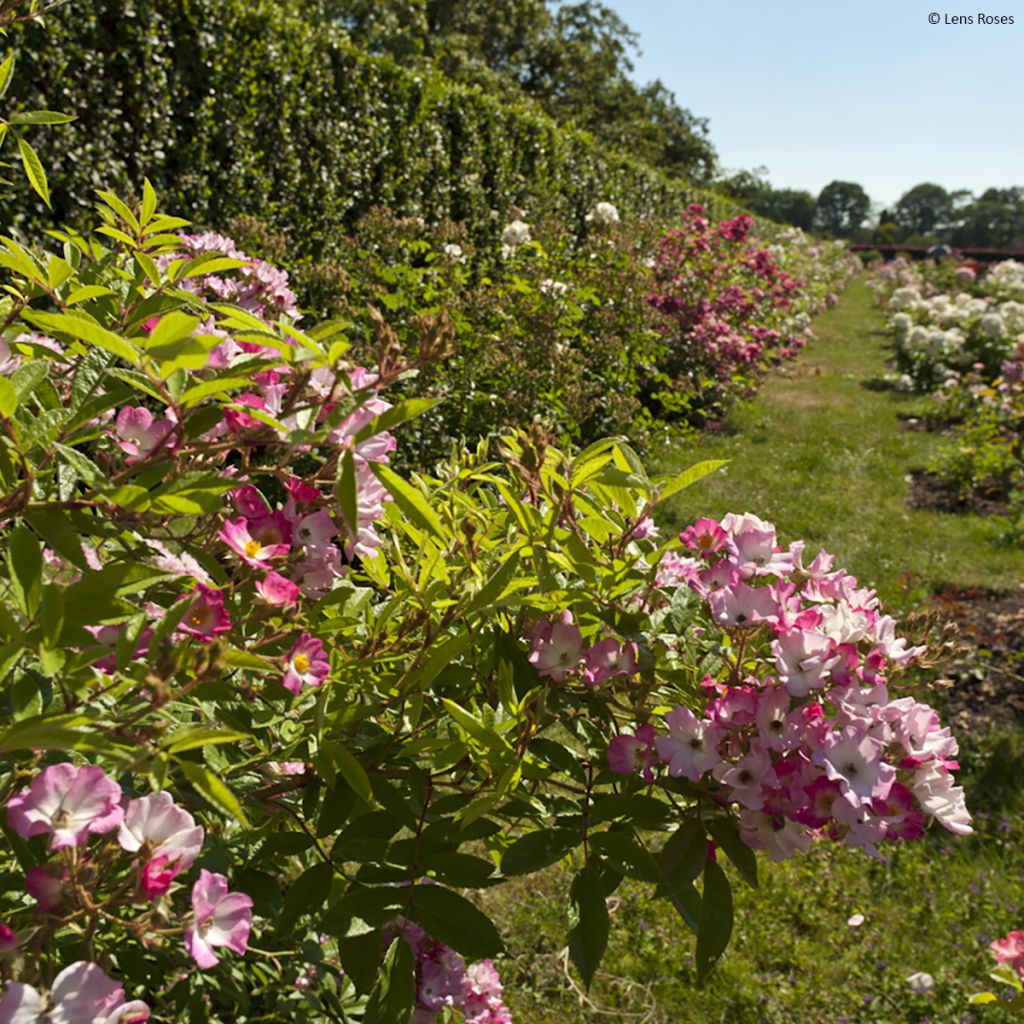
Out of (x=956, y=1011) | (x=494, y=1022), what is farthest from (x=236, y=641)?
(x=956, y=1011)

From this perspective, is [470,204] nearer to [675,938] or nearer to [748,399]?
[748,399]

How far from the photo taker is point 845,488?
22.4 feet

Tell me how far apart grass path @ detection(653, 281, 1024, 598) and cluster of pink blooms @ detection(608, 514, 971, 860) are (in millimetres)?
4010

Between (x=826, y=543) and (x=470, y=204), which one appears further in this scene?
(x=470, y=204)

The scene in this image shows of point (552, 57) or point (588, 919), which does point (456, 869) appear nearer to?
point (588, 919)

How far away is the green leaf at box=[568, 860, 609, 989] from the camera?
942 mm

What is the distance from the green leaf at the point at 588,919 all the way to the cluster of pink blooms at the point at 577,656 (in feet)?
0.70

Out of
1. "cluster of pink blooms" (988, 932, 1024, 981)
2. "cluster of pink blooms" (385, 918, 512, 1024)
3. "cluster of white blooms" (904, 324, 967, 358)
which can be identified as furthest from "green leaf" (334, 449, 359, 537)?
"cluster of white blooms" (904, 324, 967, 358)

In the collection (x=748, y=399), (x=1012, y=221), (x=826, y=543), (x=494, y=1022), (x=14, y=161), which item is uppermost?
(x=1012, y=221)

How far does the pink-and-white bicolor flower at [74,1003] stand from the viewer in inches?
23.0

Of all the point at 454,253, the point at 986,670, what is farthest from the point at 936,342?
the point at 454,253

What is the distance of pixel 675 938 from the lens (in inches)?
105

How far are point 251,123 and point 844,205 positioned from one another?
118 metres

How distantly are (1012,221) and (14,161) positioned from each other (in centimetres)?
11102
